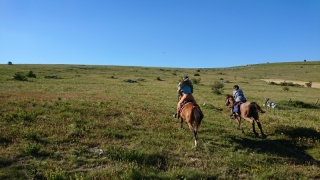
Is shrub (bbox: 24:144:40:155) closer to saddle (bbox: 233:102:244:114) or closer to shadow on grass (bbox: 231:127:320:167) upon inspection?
shadow on grass (bbox: 231:127:320:167)

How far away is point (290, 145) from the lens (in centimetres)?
1330

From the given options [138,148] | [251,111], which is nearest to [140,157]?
[138,148]

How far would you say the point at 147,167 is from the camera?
9.11 meters

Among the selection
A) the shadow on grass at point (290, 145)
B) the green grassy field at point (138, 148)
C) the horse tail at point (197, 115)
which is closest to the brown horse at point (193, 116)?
the horse tail at point (197, 115)

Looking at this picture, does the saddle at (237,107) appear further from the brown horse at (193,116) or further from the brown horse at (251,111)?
the brown horse at (193,116)

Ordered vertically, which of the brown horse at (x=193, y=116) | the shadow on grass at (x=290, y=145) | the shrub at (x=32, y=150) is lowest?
the shadow on grass at (x=290, y=145)

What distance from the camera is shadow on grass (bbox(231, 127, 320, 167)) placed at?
37.4 ft

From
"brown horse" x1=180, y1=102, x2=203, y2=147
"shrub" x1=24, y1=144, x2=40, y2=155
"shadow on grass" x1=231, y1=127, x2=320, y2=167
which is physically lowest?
"shadow on grass" x1=231, y1=127, x2=320, y2=167

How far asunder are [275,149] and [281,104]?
18.1 m

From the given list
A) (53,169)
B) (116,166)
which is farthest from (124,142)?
(53,169)

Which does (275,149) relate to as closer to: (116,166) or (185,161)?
(185,161)

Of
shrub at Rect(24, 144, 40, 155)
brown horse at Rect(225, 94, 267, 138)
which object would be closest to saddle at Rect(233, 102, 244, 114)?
brown horse at Rect(225, 94, 267, 138)

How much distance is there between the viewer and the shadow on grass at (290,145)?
11.4 meters

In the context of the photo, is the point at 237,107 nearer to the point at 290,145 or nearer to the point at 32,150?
the point at 290,145
